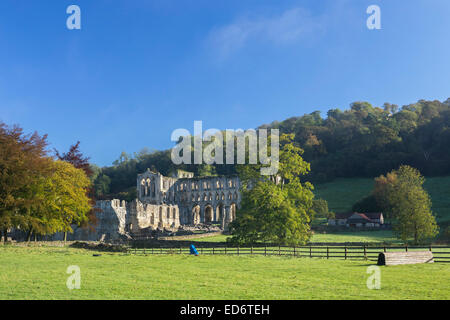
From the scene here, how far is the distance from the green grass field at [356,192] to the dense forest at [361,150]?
14.3 ft

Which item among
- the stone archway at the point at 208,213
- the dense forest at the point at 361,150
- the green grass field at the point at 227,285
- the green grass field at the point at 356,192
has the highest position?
the dense forest at the point at 361,150

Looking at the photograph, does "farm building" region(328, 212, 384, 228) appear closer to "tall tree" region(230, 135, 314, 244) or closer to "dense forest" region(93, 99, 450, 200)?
"dense forest" region(93, 99, 450, 200)

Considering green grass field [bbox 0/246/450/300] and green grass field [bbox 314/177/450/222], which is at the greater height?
green grass field [bbox 314/177/450/222]

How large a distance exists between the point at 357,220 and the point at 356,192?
2411 cm

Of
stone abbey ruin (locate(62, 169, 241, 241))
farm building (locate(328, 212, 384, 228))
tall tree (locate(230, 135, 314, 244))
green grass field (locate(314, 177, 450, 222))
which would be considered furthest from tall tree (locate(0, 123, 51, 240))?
green grass field (locate(314, 177, 450, 222))

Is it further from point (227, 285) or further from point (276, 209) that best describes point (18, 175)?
point (227, 285)

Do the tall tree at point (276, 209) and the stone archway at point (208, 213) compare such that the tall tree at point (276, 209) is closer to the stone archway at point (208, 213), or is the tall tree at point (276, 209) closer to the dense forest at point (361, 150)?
the stone archway at point (208, 213)

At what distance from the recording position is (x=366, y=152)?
10375 centimetres

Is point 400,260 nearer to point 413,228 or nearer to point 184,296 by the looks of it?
point 184,296

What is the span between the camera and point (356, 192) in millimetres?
89000

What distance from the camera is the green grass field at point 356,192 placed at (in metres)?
72.0

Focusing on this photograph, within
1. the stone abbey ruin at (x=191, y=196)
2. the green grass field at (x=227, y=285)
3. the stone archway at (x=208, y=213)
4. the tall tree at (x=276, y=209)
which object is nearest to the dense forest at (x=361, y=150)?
the stone abbey ruin at (x=191, y=196)

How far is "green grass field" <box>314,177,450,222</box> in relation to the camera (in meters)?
72.0

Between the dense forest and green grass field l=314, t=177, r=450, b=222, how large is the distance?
4.36 m
